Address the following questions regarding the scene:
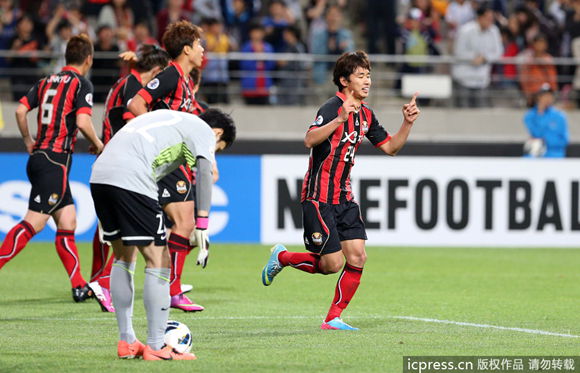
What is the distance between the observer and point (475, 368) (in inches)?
252

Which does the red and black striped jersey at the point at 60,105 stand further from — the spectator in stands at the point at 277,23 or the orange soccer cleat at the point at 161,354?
the spectator in stands at the point at 277,23

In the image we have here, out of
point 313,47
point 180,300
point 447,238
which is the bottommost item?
point 447,238

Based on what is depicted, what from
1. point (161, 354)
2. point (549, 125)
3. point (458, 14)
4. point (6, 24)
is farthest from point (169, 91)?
point (458, 14)

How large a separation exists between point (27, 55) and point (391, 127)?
634 cm

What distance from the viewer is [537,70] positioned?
19938mm

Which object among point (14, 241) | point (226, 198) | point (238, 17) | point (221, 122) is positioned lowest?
point (226, 198)

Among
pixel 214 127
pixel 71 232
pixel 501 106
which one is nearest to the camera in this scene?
pixel 214 127

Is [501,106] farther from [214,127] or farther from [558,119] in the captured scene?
[214,127]

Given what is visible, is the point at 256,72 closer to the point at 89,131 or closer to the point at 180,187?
the point at 89,131

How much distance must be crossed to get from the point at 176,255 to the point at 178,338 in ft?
10.1

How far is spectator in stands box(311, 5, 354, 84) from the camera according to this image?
19.2 meters

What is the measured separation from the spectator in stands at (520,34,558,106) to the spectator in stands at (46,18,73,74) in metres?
7.90

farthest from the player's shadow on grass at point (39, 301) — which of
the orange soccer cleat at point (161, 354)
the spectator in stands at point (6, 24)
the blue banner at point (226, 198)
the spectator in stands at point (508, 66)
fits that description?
the spectator in stands at point (508, 66)

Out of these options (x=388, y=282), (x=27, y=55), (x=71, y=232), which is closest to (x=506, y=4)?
(x=27, y=55)
